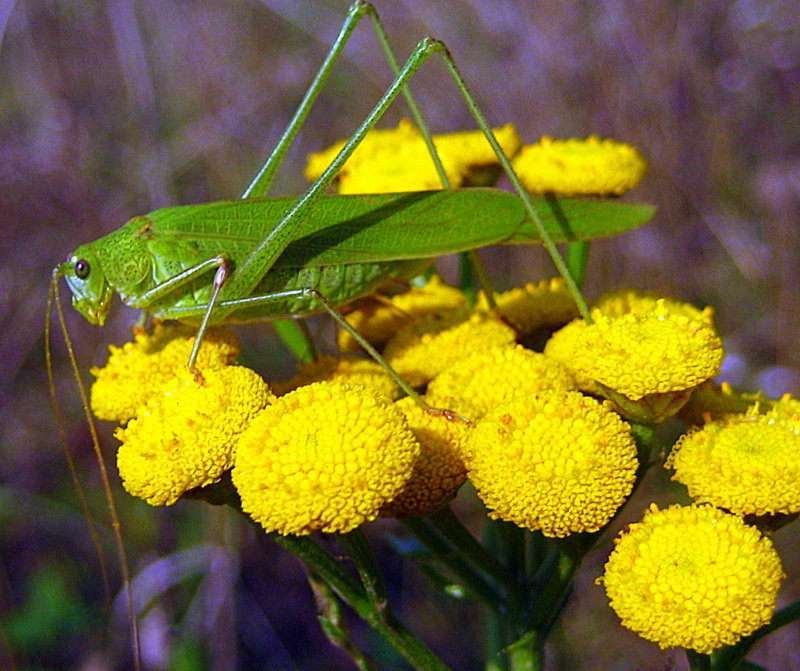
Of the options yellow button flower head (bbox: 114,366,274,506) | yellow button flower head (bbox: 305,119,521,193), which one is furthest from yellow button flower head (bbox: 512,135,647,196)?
yellow button flower head (bbox: 114,366,274,506)

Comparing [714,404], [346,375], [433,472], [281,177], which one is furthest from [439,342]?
[281,177]

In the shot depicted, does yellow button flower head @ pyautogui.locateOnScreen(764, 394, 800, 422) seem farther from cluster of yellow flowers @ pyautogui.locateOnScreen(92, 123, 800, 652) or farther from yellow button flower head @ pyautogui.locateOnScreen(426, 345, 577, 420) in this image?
yellow button flower head @ pyautogui.locateOnScreen(426, 345, 577, 420)

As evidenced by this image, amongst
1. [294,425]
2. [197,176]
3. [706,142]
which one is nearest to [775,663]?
[706,142]

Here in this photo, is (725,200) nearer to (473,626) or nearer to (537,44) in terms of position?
(537,44)

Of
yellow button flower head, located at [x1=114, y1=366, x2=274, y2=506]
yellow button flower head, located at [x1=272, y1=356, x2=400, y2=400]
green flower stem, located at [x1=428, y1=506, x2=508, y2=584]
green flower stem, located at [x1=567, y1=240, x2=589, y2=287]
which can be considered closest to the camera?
yellow button flower head, located at [x1=114, y1=366, x2=274, y2=506]

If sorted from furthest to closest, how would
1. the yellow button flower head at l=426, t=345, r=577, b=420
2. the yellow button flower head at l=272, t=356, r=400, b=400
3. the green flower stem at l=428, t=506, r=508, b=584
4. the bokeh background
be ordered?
the bokeh background, the yellow button flower head at l=272, t=356, r=400, b=400, the yellow button flower head at l=426, t=345, r=577, b=420, the green flower stem at l=428, t=506, r=508, b=584

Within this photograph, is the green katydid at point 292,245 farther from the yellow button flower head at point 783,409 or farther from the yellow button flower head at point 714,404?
the yellow button flower head at point 783,409

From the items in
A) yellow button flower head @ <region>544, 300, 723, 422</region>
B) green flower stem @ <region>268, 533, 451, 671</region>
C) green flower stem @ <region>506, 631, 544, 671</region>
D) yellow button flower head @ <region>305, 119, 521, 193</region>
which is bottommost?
green flower stem @ <region>506, 631, 544, 671</region>
